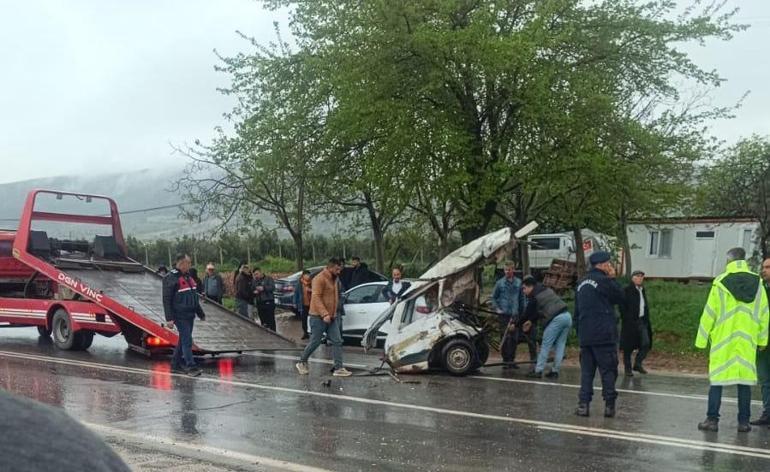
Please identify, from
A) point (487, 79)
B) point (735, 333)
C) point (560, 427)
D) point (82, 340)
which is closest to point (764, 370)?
point (735, 333)

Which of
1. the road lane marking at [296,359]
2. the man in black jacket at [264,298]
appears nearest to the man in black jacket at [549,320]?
the road lane marking at [296,359]

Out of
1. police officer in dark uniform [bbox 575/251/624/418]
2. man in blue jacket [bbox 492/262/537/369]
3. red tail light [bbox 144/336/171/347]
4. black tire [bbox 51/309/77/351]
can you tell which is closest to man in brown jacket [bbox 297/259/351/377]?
red tail light [bbox 144/336/171/347]

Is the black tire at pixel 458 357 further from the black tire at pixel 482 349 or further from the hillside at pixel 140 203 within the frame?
the hillside at pixel 140 203

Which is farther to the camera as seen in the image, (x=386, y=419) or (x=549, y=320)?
(x=549, y=320)

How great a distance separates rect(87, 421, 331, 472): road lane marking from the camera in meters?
6.33

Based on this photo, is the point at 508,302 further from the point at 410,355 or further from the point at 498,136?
the point at 498,136

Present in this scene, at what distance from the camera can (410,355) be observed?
1163 centimetres

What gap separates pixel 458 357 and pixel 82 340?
723 centimetres

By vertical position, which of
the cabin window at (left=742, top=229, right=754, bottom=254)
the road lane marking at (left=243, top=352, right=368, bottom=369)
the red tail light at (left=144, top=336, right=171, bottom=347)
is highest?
the cabin window at (left=742, top=229, right=754, bottom=254)

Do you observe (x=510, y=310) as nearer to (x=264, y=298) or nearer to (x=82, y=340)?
(x=264, y=298)

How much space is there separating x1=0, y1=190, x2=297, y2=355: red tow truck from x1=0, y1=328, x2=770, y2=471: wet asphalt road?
2.75 feet

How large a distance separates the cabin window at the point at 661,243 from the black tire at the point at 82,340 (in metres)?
25.5

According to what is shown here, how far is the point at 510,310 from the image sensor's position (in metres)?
13.1

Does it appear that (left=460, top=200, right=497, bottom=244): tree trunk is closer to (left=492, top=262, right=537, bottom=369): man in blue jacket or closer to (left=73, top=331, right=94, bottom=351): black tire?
(left=492, top=262, right=537, bottom=369): man in blue jacket
